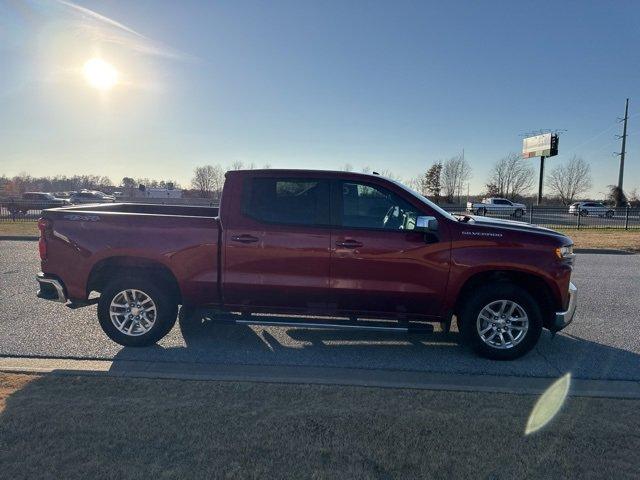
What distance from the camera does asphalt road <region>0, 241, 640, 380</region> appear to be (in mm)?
4172

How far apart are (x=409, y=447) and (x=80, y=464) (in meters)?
2.07

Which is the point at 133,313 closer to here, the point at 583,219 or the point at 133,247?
the point at 133,247

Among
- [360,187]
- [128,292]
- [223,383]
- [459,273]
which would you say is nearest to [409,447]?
[223,383]

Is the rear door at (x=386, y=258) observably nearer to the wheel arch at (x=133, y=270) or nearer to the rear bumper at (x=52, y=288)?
the wheel arch at (x=133, y=270)

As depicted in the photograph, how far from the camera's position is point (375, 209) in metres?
4.43

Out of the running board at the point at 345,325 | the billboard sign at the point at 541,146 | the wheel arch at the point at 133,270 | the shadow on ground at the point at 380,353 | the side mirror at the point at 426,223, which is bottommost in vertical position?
the shadow on ground at the point at 380,353

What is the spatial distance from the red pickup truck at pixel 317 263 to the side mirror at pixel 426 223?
0.05 feet

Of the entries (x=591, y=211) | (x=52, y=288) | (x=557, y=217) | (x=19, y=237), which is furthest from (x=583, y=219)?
(x=19, y=237)

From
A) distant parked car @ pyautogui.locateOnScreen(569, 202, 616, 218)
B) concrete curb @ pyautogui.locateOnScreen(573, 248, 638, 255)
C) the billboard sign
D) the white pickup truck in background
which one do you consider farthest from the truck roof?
the billboard sign

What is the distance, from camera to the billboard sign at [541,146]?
42.0 metres

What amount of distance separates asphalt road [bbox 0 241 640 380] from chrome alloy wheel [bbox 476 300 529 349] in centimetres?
23

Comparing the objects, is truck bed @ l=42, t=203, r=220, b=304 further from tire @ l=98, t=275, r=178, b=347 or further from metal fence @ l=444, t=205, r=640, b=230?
metal fence @ l=444, t=205, r=640, b=230

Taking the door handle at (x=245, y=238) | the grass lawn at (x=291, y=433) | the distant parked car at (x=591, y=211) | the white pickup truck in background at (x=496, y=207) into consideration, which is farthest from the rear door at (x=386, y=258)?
the white pickup truck in background at (x=496, y=207)

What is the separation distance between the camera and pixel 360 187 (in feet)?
14.7
